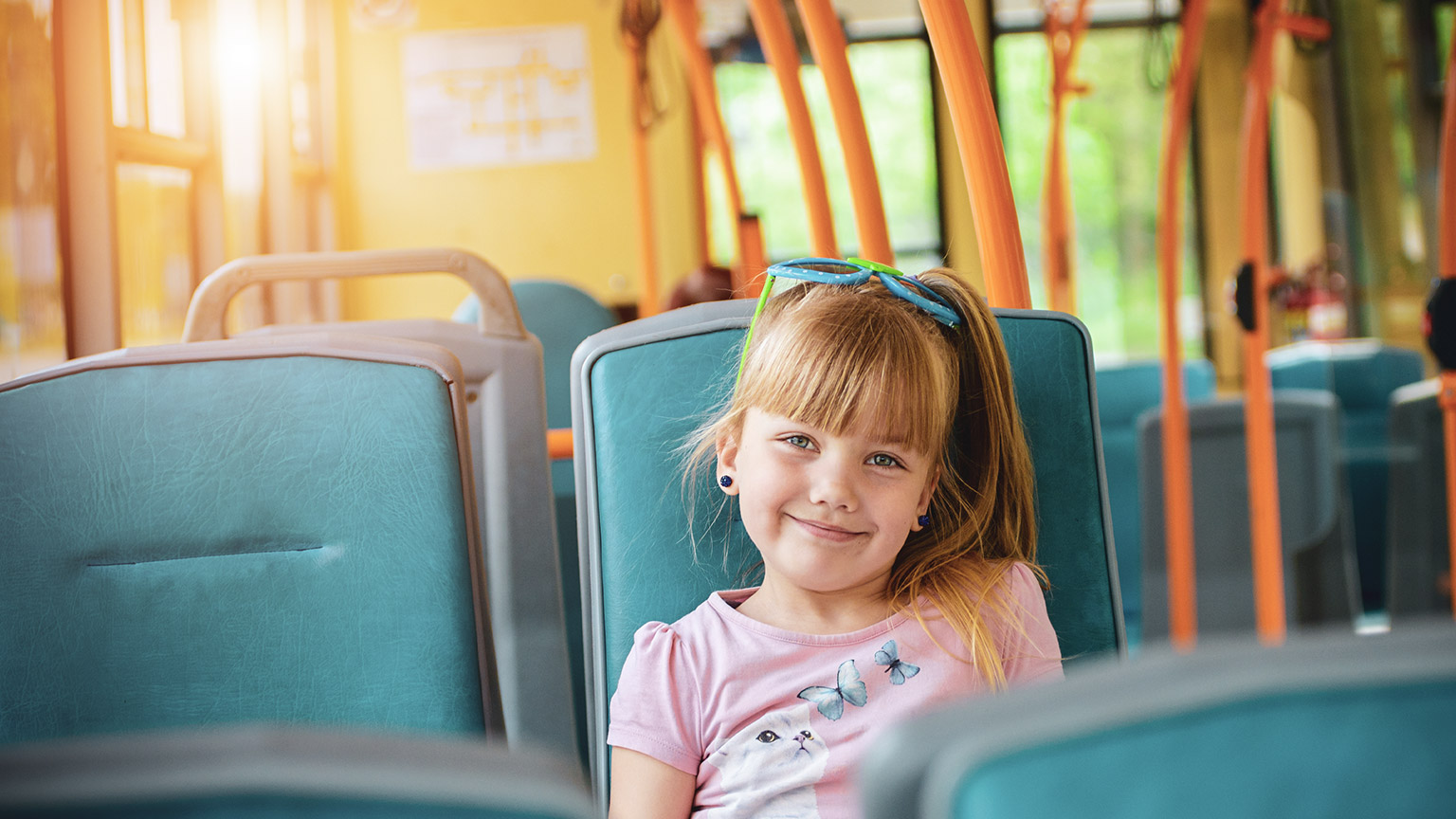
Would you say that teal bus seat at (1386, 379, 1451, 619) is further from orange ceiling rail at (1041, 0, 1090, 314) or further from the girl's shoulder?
the girl's shoulder

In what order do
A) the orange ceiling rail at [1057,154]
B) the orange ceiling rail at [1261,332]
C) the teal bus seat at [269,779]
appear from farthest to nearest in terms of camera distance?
the orange ceiling rail at [1057,154] < the orange ceiling rail at [1261,332] < the teal bus seat at [269,779]

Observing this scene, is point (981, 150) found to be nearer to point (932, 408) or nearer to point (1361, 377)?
point (932, 408)

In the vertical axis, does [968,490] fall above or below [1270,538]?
above

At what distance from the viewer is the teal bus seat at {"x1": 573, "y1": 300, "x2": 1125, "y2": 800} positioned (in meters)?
1.03

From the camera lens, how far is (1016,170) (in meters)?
5.10

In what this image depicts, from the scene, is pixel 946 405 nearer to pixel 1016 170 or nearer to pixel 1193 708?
pixel 1193 708

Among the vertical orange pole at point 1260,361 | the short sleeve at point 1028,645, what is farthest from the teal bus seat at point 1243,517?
the short sleeve at point 1028,645

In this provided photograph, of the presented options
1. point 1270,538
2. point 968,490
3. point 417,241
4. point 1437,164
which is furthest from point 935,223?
point 968,490

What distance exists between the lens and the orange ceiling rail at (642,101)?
319cm

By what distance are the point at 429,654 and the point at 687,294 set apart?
1.54 m

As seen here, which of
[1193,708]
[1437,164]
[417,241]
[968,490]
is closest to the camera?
[1193,708]

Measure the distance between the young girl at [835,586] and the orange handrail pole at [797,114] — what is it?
32.3 inches

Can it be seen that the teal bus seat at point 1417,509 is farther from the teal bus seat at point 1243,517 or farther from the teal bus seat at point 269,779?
the teal bus seat at point 269,779

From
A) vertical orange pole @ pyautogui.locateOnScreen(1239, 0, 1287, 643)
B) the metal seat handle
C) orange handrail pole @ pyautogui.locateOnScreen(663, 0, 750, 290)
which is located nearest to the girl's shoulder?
the metal seat handle
